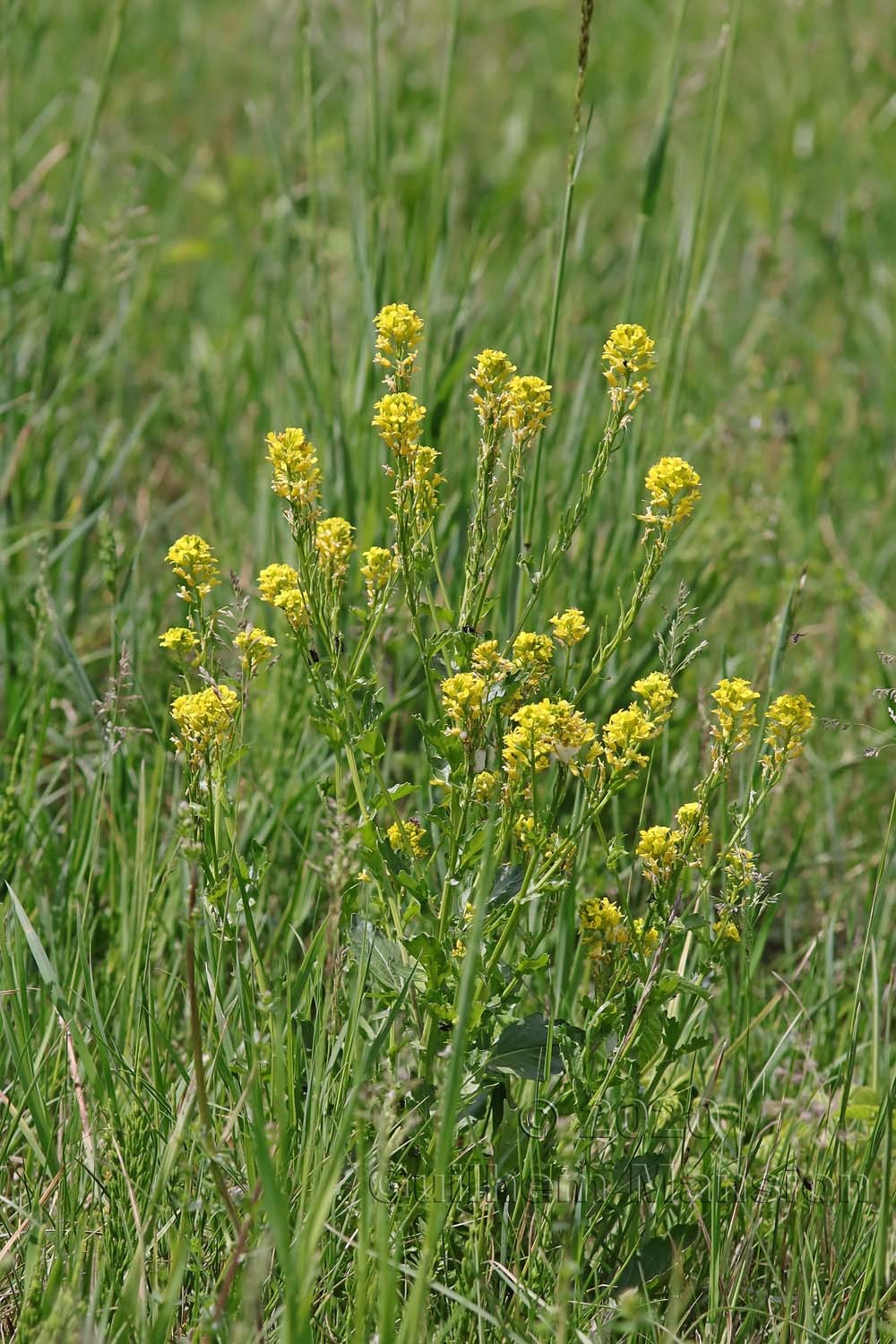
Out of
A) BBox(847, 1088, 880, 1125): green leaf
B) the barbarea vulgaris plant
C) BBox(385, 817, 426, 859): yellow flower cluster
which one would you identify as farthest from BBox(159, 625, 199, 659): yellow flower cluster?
BBox(847, 1088, 880, 1125): green leaf

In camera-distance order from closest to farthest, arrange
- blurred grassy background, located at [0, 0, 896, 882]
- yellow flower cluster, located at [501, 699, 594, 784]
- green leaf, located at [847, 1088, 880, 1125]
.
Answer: yellow flower cluster, located at [501, 699, 594, 784] < green leaf, located at [847, 1088, 880, 1125] < blurred grassy background, located at [0, 0, 896, 882]

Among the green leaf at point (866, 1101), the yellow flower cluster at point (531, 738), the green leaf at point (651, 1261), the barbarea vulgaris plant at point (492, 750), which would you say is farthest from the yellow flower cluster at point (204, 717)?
the green leaf at point (866, 1101)

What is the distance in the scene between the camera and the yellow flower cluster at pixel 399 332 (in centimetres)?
167

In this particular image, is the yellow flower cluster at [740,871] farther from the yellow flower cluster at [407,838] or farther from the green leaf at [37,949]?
the green leaf at [37,949]

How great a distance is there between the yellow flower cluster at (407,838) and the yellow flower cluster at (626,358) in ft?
1.78

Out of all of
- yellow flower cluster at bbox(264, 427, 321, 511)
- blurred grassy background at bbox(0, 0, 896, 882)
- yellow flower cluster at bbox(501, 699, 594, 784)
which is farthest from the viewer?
blurred grassy background at bbox(0, 0, 896, 882)

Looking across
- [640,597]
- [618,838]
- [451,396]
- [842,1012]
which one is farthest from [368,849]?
[451,396]

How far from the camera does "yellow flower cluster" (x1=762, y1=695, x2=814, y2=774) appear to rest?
1659mm

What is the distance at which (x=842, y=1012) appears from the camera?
226 centimetres

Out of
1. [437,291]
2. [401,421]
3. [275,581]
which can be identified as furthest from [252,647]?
[437,291]

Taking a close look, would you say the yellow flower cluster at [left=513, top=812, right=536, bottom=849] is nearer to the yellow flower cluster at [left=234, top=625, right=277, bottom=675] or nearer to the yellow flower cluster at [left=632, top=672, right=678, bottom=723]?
the yellow flower cluster at [left=632, top=672, right=678, bottom=723]

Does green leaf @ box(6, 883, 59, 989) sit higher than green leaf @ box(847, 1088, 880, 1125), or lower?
higher

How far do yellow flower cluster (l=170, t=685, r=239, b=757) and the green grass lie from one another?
166mm

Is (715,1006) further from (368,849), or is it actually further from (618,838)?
(368,849)
